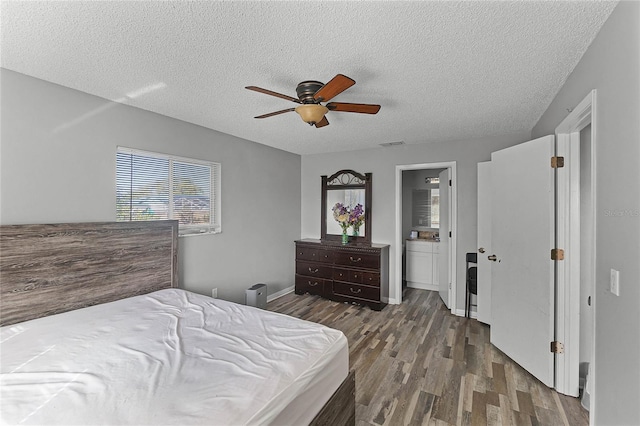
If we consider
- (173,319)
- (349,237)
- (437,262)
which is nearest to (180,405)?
(173,319)

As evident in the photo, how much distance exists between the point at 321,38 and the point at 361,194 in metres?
3.25

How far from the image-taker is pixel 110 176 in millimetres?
2572

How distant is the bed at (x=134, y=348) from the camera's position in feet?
3.75

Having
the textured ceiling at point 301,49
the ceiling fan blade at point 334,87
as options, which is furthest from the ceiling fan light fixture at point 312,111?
the textured ceiling at point 301,49

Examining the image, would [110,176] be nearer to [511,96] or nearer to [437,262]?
[511,96]

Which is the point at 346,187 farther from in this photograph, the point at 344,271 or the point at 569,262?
the point at 569,262

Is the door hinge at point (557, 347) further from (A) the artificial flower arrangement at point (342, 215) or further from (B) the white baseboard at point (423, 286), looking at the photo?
(A) the artificial flower arrangement at point (342, 215)

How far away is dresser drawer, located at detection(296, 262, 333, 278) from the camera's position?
4.50m

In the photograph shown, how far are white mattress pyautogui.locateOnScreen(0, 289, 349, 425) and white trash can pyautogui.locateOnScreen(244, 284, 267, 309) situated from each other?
161 cm

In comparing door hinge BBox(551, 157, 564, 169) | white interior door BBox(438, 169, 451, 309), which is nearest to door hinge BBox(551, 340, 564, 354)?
door hinge BBox(551, 157, 564, 169)

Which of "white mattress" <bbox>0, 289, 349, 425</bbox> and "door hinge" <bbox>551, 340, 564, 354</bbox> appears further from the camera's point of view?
"door hinge" <bbox>551, 340, 564, 354</bbox>

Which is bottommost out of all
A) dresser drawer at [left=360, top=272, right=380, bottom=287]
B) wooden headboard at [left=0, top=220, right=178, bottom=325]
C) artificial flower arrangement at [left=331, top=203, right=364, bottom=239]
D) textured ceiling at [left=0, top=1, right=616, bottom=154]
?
dresser drawer at [left=360, top=272, right=380, bottom=287]

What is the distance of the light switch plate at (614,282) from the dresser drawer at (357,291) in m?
2.87

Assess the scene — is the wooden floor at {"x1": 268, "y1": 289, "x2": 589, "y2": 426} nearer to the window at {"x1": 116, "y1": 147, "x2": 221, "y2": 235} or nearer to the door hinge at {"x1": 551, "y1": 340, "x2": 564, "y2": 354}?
the door hinge at {"x1": 551, "y1": 340, "x2": 564, "y2": 354}
